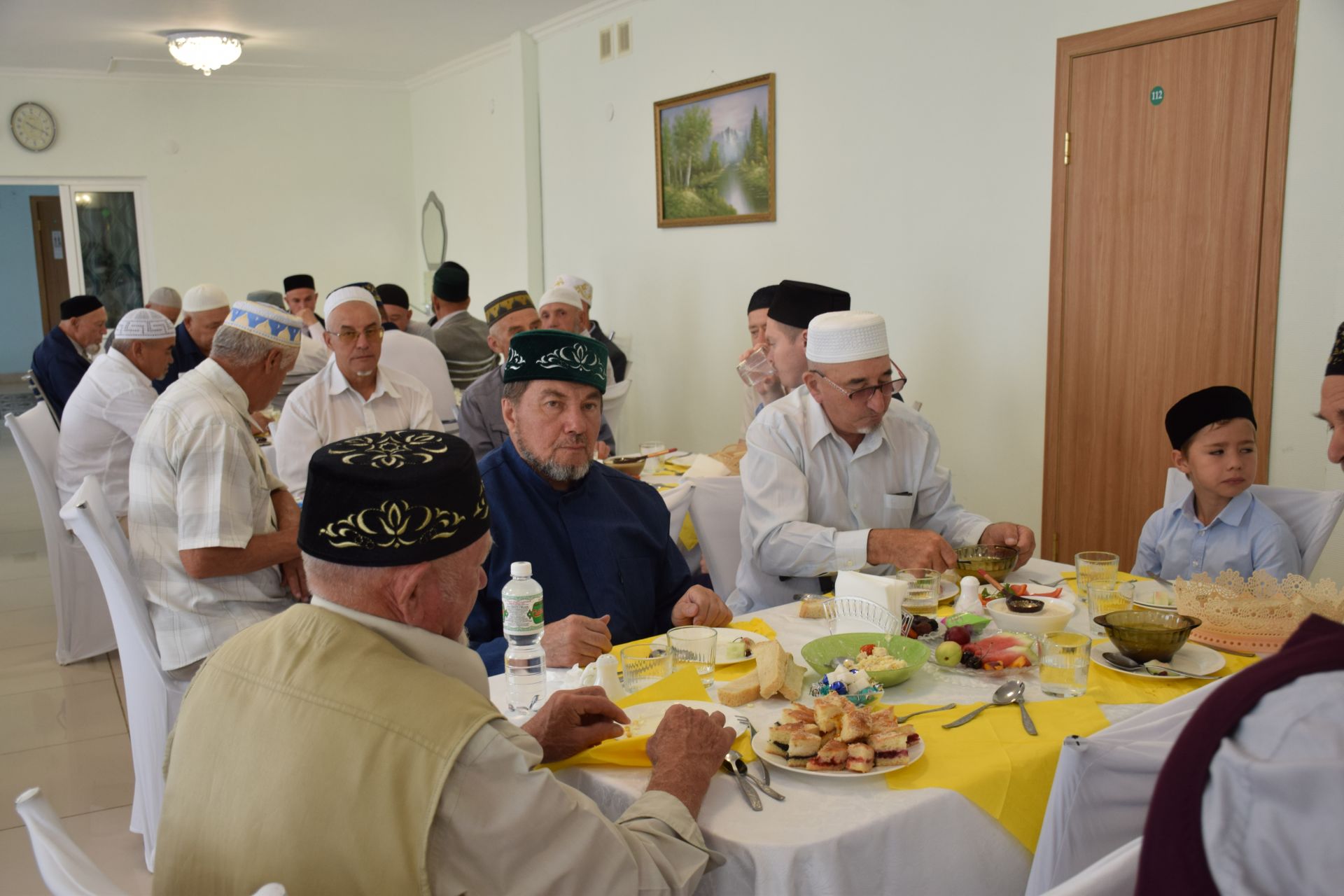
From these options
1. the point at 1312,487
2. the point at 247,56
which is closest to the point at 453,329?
the point at 247,56

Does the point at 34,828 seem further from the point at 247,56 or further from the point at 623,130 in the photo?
the point at 247,56

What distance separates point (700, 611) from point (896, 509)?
1.05 m

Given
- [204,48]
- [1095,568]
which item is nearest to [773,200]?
[1095,568]

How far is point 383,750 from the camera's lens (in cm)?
120

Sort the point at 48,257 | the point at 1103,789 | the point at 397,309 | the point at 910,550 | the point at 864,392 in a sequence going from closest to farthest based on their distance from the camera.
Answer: the point at 1103,789
the point at 910,550
the point at 864,392
the point at 397,309
the point at 48,257

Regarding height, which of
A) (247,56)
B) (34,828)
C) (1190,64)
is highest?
(247,56)

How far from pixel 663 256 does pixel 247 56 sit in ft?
16.2

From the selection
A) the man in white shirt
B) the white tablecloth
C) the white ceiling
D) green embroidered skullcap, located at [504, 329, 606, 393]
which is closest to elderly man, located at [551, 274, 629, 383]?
the white ceiling

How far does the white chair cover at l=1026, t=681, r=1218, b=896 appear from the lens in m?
1.14

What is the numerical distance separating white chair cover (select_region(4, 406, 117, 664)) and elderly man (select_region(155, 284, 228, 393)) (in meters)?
1.93

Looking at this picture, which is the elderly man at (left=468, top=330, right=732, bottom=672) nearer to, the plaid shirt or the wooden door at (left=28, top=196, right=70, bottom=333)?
the plaid shirt

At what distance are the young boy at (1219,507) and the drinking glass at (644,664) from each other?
1.60 m

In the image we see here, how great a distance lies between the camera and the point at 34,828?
3.99ft

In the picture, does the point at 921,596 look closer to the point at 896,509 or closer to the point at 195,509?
the point at 896,509
